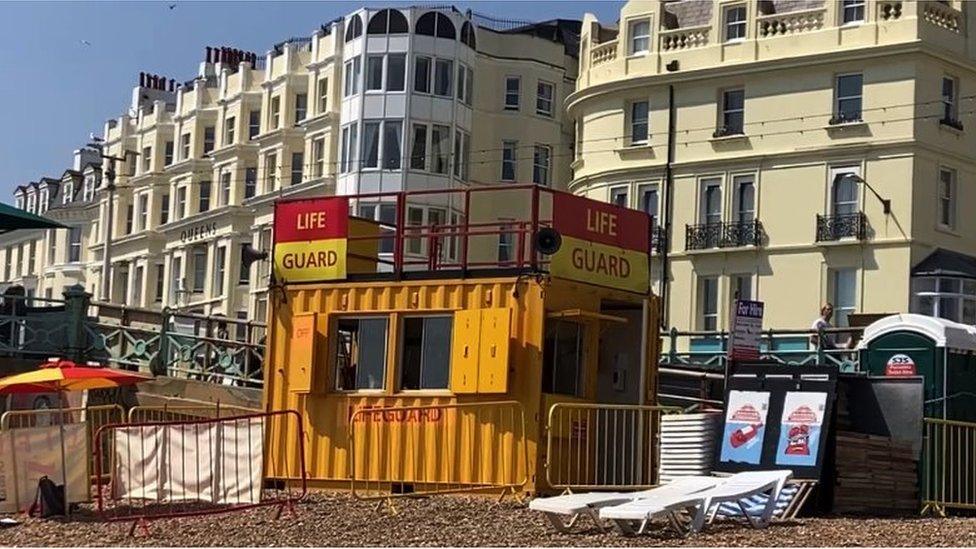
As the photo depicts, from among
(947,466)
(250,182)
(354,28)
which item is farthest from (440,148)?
(947,466)

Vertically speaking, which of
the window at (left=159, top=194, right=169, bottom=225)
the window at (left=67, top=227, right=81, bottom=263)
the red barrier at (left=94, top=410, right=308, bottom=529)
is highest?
the window at (left=159, top=194, right=169, bottom=225)

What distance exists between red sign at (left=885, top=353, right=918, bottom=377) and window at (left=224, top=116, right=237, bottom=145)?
4935 cm

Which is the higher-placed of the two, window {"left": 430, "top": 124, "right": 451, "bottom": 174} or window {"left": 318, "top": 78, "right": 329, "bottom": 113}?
window {"left": 318, "top": 78, "right": 329, "bottom": 113}

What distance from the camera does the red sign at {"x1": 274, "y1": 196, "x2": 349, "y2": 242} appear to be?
1975 centimetres

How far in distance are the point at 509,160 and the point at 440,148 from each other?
3.46 meters

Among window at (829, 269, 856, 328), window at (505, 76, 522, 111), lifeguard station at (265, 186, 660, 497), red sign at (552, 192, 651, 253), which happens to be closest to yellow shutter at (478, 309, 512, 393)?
lifeguard station at (265, 186, 660, 497)

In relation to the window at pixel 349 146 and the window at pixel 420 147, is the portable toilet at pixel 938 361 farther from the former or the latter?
the window at pixel 349 146

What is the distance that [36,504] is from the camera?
58.5 ft

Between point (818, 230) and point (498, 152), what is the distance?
1545 centimetres

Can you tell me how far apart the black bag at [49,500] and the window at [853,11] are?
3533cm

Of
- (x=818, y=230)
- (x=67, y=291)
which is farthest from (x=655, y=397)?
(x=818, y=230)

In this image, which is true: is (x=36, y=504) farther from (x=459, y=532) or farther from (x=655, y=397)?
(x=655, y=397)

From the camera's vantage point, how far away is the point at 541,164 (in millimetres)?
61250

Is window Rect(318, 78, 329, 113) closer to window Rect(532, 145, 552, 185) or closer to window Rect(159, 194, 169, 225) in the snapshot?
window Rect(532, 145, 552, 185)
